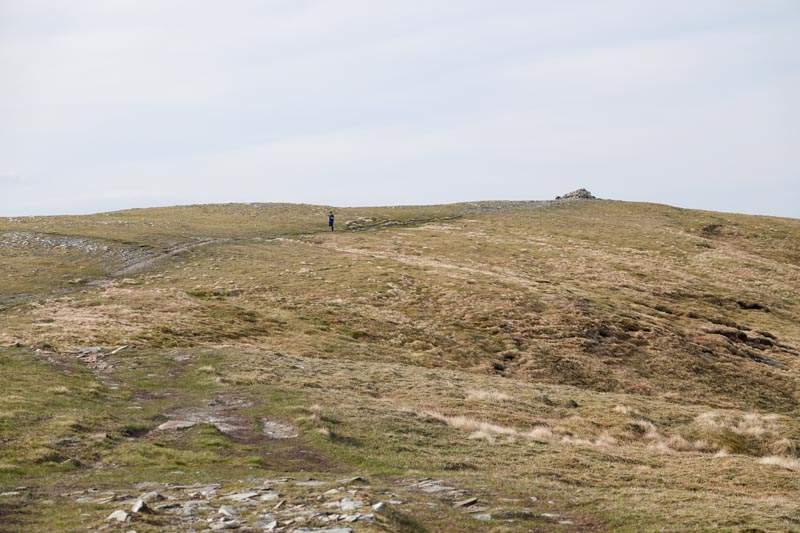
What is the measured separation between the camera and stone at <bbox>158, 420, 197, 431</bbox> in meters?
28.3

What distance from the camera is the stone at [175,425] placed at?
28327mm

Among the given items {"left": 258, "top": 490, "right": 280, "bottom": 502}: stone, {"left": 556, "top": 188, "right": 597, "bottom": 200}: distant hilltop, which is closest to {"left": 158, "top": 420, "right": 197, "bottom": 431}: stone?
{"left": 258, "top": 490, "right": 280, "bottom": 502}: stone

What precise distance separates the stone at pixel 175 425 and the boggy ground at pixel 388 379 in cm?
15

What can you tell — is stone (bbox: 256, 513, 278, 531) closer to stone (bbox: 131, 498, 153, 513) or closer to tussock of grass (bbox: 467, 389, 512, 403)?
stone (bbox: 131, 498, 153, 513)

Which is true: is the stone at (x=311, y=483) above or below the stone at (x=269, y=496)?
below

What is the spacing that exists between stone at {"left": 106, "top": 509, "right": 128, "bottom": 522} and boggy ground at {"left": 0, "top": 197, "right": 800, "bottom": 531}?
9.5 inches

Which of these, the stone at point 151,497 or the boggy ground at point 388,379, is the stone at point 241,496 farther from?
the stone at point 151,497

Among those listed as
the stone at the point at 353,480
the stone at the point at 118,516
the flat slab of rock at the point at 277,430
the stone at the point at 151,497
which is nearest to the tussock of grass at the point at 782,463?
the stone at the point at 353,480

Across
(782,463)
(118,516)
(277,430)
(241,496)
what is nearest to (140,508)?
(118,516)

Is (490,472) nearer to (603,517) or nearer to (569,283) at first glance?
(603,517)

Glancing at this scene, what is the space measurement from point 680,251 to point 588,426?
A: 71416 mm

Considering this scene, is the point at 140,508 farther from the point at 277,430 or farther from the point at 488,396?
the point at 488,396

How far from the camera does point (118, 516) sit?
17.4 meters

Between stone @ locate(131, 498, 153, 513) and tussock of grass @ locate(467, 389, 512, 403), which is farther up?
stone @ locate(131, 498, 153, 513)
